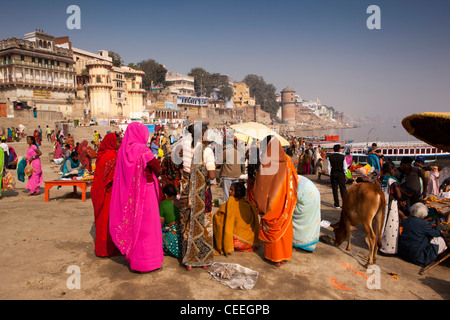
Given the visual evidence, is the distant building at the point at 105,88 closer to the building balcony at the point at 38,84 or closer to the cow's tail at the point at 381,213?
the building balcony at the point at 38,84

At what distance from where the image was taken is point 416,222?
4496 millimetres

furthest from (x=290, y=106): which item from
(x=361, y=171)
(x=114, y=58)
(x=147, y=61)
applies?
(x=361, y=171)

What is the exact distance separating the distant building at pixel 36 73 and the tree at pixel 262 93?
3093 inches

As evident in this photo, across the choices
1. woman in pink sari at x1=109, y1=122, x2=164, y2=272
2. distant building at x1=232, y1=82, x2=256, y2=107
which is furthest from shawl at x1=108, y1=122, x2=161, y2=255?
distant building at x1=232, y1=82, x2=256, y2=107

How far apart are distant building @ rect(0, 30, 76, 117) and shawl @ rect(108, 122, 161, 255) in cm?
3596

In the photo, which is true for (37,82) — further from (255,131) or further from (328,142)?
(328,142)

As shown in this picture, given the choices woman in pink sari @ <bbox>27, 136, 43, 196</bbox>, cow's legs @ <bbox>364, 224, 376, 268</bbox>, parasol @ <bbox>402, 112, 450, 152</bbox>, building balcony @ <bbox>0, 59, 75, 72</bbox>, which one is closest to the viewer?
parasol @ <bbox>402, 112, 450, 152</bbox>

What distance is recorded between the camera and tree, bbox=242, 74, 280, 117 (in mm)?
110688

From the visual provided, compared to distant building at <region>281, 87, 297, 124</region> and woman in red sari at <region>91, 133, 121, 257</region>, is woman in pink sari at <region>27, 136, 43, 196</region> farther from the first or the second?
distant building at <region>281, 87, 297, 124</region>

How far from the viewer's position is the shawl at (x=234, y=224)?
4.37 m

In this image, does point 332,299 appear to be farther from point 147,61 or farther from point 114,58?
point 147,61

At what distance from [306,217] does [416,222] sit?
5.58 feet

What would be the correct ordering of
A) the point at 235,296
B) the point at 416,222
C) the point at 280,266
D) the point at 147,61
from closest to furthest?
the point at 235,296, the point at 280,266, the point at 416,222, the point at 147,61

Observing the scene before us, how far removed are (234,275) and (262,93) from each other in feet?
366
